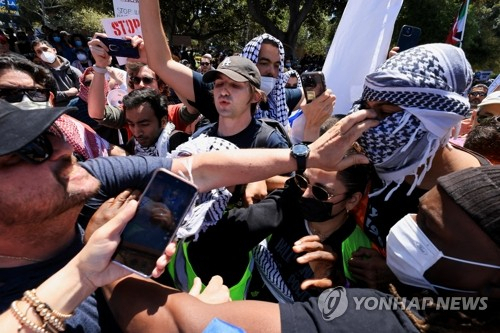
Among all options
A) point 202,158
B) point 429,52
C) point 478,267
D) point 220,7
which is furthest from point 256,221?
point 220,7

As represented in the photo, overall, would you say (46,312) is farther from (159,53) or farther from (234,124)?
(159,53)

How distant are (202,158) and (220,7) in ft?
106

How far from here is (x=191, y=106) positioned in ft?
9.52

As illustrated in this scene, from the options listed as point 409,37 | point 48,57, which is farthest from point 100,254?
point 48,57

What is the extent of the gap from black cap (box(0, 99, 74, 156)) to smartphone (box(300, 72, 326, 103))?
5.36 ft

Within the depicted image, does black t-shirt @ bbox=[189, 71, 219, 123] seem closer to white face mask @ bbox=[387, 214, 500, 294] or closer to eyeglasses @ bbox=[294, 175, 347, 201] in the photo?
eyeglasses @ bbox=[294, 175, 347, 201]

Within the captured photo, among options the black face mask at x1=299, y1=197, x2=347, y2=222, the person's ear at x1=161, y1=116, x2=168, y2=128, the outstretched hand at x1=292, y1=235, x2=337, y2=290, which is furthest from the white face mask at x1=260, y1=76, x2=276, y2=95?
the outstretched hand at x1=292, y1=235, x2=337, y2=290

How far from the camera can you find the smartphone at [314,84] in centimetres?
234

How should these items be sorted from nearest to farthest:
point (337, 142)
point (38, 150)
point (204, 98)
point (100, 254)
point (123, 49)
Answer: point (100, 254)
point (38, 150)
point (337, 142)
point (204, 98)
point (123, 49)

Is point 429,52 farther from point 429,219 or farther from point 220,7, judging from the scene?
point 220,7

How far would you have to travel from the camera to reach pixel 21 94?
7.86 ft

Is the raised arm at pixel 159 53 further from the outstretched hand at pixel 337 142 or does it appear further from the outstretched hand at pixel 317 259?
the outstretched hand at pixel 317 259

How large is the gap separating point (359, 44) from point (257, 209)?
1475 millimetres

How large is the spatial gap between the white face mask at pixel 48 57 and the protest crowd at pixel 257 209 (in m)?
3.27
